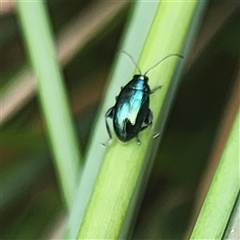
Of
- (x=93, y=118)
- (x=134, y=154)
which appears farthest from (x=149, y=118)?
(x=93, y=118)

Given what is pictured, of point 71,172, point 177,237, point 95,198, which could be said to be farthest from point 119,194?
point 177,237

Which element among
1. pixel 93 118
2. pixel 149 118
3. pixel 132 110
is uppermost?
pixel 149 118

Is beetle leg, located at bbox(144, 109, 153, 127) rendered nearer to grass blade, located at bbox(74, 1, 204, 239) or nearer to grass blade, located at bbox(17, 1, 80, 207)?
grass blade, located at bbox(74, 1, 204, 239)

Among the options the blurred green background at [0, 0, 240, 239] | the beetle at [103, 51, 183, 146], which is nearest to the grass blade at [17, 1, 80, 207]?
the beetle at [103, 51, 183, 146]

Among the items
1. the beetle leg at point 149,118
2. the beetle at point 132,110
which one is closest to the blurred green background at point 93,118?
the beetle at point 132,110

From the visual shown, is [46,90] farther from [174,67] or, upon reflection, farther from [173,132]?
[173,132]

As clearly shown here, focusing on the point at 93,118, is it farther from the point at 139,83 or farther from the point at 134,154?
the point at 134,154
